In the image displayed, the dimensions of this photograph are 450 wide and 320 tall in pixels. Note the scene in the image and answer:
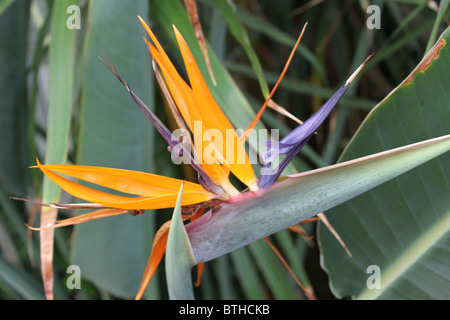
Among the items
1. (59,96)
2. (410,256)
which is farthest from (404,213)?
(59,96)

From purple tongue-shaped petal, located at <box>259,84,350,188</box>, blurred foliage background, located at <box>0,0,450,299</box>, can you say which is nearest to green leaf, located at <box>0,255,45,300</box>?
blurred foliage background, located at <box>0,0,450,299</box>

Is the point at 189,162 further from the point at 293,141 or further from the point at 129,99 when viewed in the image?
the point at 129,99

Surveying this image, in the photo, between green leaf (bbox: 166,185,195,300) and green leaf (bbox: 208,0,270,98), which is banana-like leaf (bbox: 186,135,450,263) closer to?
green leaf (bbox: 166,185,195,300)

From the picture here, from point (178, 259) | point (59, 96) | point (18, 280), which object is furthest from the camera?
point (18, 280)

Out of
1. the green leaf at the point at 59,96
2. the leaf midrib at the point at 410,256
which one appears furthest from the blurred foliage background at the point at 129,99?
the leaf midrib at the point at 410,256
